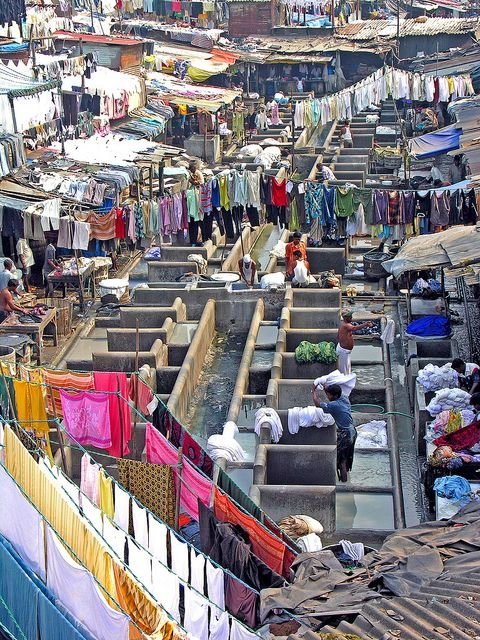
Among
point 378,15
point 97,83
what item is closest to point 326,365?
point 97,83

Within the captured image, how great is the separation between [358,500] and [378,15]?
45742mm

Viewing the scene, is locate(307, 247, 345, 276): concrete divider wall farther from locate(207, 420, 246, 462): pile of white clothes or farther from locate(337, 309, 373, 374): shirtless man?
locate(207, 420, 246, 462): pile of white clothes

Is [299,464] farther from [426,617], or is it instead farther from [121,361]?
[426,617]

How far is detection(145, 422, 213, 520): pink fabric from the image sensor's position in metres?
12.5

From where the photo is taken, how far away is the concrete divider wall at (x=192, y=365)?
56.2 ft

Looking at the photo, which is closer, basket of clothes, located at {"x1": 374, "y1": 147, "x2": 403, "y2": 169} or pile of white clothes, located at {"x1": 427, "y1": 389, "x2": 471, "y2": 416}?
pile of white clothes, located at {"x1": 427, "y1": 389, "x2": 471, "y2": 416}

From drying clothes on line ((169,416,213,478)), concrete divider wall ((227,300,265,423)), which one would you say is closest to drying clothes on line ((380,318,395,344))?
concrete divider wall ((227,300,265,423))

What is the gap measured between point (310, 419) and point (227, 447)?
1.11 m

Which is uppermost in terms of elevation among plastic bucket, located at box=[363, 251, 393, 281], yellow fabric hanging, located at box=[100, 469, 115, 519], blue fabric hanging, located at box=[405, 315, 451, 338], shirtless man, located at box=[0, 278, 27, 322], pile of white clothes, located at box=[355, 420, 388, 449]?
yellow fabric hanging, located at box=[100, 469, 115, 519]

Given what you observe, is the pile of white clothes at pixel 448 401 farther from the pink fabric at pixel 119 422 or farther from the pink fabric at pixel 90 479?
the pink fabric at pixel 90 479

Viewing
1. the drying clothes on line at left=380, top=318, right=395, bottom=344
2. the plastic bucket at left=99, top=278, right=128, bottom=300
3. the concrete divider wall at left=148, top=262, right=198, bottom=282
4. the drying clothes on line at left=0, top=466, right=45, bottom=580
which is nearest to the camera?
the drying clothes on line at left=0, top=466, right=45, bottom=580

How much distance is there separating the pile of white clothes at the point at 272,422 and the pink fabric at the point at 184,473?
2699 mm

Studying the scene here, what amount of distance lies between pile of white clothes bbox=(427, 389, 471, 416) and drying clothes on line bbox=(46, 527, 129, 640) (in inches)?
273

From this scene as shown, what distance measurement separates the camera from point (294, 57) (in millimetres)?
46469
